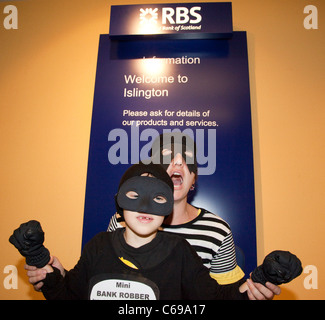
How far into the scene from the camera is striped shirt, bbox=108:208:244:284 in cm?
122

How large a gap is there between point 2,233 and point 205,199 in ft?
4.13

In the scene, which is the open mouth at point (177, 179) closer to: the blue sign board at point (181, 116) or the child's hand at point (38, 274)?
the blue sign board at point (181, 116)

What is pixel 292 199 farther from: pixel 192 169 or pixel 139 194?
pixel 139 194

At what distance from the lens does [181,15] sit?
1.64 metres

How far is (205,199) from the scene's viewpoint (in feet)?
4.95

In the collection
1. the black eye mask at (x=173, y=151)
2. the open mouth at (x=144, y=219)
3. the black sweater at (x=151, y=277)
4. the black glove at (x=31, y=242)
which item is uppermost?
the black eye mask at (x=173, y=151)

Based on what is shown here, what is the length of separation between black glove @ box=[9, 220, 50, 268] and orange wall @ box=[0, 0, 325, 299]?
727mm

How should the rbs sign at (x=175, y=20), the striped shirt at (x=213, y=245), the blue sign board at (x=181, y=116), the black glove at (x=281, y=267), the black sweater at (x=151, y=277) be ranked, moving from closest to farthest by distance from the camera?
the black glove at (x=281, y=267), the black sweater at (x=151, y=277), the striped shirt at (x=213, y=245), the blue sign board at (x=181, y=116), the rbs sign at (x=175, y=20)

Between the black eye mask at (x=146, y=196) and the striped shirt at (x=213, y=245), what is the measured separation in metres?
0.36

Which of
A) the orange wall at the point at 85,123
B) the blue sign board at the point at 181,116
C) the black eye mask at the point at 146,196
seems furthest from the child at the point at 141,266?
the orange wall at the point at 85,123

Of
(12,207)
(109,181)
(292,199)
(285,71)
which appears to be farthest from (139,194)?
(285,71)

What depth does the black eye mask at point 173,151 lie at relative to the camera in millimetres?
1273

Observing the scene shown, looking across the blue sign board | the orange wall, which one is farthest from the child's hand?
the orange wall

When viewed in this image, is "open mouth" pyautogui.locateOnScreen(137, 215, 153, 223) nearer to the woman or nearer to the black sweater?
the black sweater
